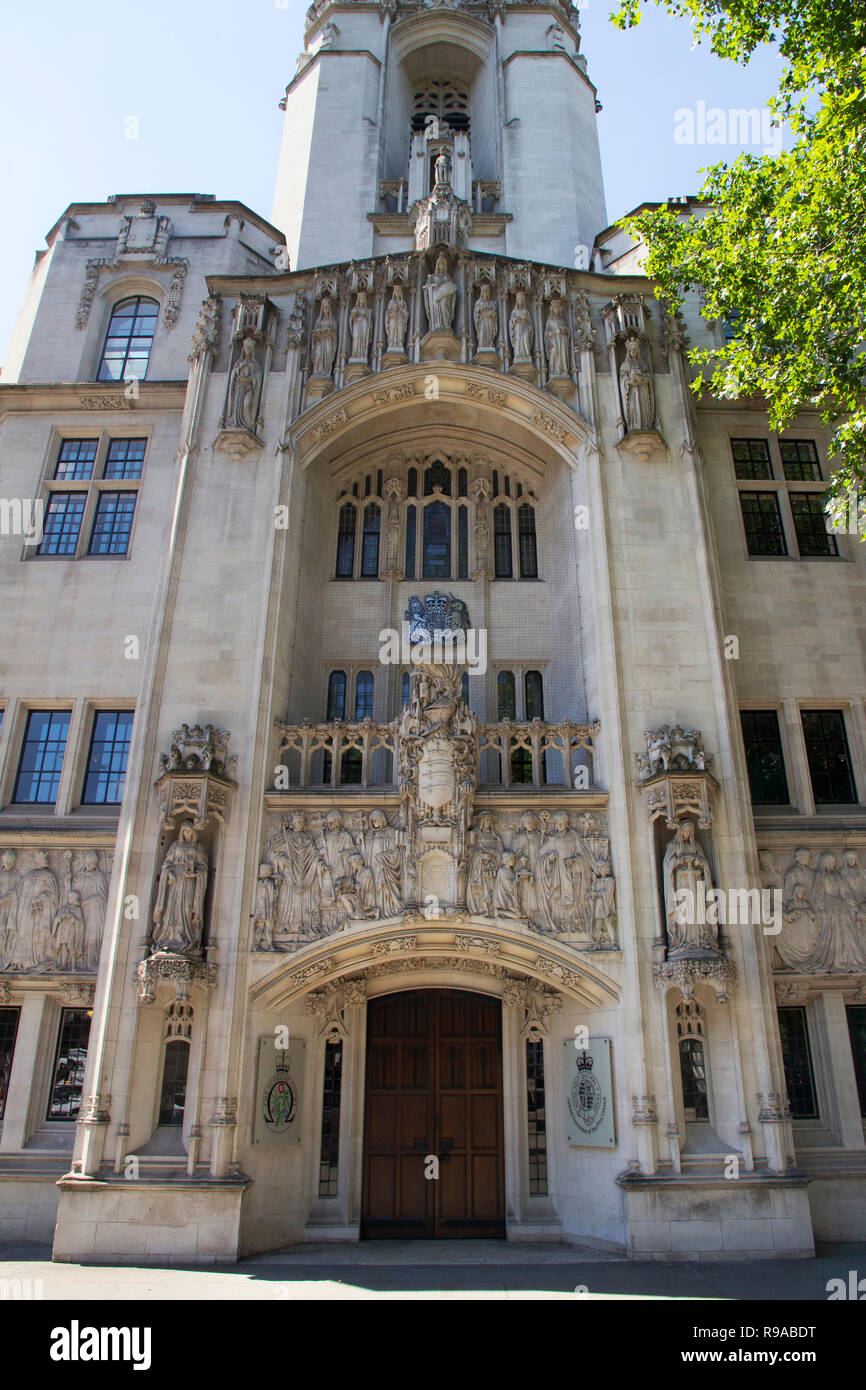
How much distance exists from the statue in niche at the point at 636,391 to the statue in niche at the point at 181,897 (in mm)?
10506

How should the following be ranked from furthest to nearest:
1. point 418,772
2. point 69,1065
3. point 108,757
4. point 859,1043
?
point 108,757, point 859,1043, point 69,1065, point 418,772

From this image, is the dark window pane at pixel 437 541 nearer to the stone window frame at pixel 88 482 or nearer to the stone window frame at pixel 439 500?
the stone window frame at pixel 439 500

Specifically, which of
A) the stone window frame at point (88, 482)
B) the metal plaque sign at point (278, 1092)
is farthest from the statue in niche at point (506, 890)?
the stone window frame at point (88, 482)

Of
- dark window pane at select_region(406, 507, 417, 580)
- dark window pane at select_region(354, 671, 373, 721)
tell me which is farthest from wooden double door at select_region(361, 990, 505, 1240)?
dark window pane at select_region(406, 507, 417, 580)

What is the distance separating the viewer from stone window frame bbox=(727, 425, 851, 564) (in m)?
17.5

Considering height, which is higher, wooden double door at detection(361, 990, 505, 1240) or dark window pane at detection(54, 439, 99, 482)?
dark window pane at detection(54, 439, 99, 482)

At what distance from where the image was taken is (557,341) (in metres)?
17.6

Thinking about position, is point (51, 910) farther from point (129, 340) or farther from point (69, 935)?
point (129, 340)

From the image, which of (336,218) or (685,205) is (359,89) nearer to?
(336,218)

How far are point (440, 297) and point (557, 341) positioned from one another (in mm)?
2379

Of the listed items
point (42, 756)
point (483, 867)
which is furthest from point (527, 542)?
point (42, 756)

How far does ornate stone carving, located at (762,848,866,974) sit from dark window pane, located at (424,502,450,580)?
8.13 m

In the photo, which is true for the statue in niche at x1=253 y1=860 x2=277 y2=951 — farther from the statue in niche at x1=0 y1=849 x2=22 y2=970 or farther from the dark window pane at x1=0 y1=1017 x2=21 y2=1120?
the dark window pane at x1=0 y1=1017 x2=21 y2=1120

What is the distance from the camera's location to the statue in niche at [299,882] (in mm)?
13500
